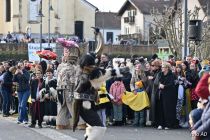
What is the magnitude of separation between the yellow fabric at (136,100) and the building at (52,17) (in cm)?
5213

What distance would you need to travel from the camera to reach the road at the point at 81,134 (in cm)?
1481

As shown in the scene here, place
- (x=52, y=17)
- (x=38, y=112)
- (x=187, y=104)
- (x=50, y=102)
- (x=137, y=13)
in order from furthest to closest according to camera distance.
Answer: (x=137, y=13), (x=52, y=17), (x=50, y=102), (x=38, y=112), (x=187, y=104)

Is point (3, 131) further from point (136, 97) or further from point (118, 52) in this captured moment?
point (118, 52)

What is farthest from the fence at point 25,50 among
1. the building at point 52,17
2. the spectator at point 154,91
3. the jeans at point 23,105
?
the spectator at point 154,91

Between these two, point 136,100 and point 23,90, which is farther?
point 23,90

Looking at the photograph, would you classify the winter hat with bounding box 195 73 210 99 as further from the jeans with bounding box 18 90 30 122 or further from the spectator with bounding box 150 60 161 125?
the jeans with bounding box 18 90 30 122

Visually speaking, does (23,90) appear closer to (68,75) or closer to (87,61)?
(68,75)

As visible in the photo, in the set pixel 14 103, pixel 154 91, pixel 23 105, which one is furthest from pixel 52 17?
pixel 154 91

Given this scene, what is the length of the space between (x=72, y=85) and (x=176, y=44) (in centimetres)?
2415

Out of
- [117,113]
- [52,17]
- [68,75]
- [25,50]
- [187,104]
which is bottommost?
[117,113]

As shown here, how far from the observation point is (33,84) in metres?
17.2

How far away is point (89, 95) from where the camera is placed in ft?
38.8

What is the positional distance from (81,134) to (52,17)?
2380 inches

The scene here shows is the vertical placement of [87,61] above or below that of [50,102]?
above
